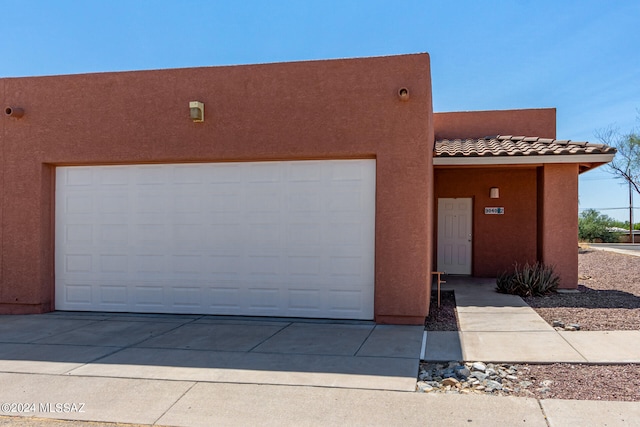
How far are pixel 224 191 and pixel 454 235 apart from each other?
24.6 ft

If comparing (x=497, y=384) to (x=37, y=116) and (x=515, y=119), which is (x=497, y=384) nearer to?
(x=37, y=116)

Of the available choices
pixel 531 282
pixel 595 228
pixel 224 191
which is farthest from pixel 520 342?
pixel 595 228

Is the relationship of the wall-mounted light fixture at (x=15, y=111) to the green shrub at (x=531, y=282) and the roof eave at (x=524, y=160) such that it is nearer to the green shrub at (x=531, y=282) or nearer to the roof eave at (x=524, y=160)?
the roof eave at (x=524, y=160)

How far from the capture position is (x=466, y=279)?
13453mm

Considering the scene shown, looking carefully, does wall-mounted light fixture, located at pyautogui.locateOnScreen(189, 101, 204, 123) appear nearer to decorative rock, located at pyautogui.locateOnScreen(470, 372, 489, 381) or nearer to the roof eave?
the roof eave

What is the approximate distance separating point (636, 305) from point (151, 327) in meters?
8.44

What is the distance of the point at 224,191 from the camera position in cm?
916

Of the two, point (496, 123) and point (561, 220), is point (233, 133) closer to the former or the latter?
point (561, 220)

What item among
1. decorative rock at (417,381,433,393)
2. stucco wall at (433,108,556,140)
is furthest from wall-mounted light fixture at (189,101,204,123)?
stucco wall at (433,108,556,140)

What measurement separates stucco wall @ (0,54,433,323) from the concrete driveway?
1050 mm

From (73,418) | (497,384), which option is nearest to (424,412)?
(497,384)

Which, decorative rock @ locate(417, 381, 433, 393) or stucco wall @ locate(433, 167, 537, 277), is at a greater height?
stucco wall @ locate(433, 167, 537, 277)

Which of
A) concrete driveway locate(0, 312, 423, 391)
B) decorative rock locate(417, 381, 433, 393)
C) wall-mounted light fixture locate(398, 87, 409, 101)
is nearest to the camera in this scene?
decorative rock locate(417, 381, 433, 393)

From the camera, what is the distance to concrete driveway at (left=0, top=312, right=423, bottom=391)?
567 cm
